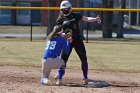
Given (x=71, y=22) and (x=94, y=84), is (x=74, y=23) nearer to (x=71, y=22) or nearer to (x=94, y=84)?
(x=71, y=22)

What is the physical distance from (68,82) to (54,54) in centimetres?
81

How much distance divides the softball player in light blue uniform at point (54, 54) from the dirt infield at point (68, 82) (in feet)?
1.00

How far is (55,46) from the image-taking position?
10.1 metres

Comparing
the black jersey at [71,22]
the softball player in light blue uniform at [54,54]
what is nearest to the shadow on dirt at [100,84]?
the softball player in light blue uniform at [54,54]

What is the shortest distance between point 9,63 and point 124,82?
4.93 m

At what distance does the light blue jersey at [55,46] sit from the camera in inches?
399

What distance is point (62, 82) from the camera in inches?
408

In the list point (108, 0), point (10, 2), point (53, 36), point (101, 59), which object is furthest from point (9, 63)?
point (10, 2)

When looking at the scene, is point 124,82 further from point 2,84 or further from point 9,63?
point 9,63

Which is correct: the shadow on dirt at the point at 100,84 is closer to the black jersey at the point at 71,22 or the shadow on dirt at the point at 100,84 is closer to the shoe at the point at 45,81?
the shoe at the point at 45,81

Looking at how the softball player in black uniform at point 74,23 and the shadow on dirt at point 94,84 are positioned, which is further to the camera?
the softball player in black uniform at point 74,23

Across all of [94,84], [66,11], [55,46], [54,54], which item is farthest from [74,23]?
[94,84]

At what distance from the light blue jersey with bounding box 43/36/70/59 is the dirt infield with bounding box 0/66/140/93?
27.4 inches

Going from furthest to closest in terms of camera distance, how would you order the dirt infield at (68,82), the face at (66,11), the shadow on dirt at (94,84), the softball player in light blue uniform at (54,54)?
the softball player in light blue uniform at (54,54) → the face at (66,11) → the shadow on dirt at (94,84) → the dirt infield at (68,82)
